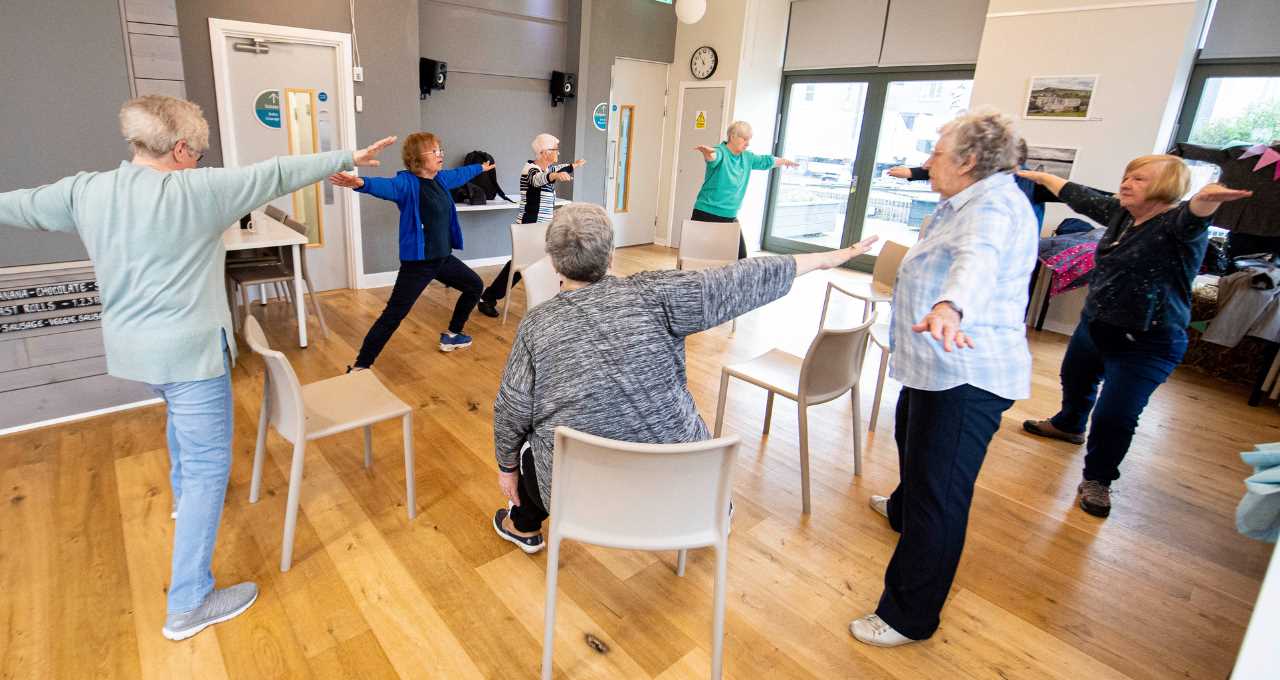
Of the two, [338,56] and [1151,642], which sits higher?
[338,56]

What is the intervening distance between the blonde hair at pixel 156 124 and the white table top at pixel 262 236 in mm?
2179

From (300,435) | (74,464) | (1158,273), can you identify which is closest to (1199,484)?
(1158,273)

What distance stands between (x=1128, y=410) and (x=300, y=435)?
317 cm

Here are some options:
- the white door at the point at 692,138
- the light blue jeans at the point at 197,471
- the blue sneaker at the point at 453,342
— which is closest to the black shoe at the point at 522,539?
the light blue jeans at the point at 197,471

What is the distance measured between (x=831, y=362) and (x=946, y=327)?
1171mm

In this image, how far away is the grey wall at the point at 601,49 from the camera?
6789 mm

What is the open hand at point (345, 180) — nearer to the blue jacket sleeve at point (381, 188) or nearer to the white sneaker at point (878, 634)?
the blue jacket sleeve at point (381, 188)

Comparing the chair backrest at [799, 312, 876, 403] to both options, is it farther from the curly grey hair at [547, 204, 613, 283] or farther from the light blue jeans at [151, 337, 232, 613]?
the light blue jeans at [151, 337, 232, 613]

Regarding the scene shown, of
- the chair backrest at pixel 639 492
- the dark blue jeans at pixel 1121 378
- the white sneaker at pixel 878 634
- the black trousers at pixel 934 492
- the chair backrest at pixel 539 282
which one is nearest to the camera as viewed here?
the chair backrest at pixel 639 492

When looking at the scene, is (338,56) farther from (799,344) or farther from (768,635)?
(768,635)

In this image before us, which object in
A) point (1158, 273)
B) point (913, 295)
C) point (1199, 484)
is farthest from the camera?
point (1199, 484)

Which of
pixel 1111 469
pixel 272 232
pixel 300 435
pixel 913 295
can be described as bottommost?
pixel 1111 469

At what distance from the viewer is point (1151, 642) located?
2059mm

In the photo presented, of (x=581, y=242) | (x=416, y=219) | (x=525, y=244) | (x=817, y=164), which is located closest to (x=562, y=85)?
(x=525, y=244)
